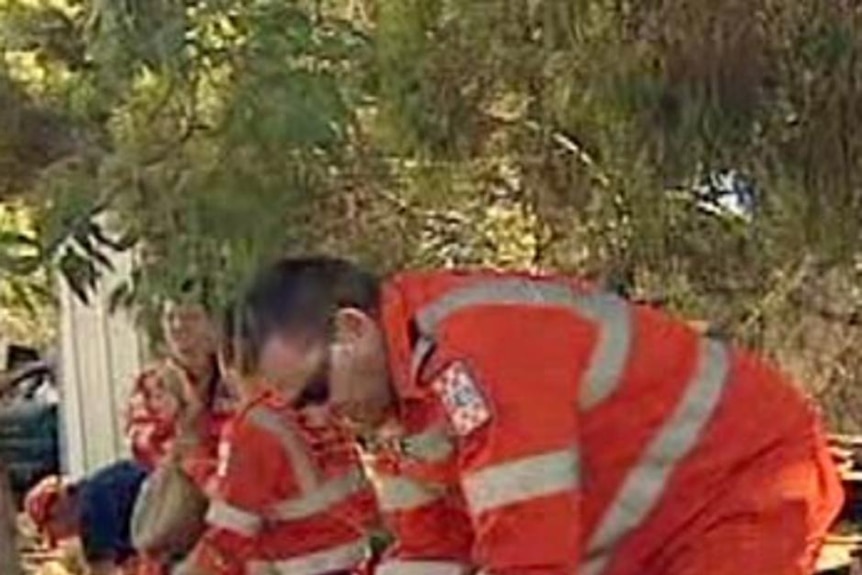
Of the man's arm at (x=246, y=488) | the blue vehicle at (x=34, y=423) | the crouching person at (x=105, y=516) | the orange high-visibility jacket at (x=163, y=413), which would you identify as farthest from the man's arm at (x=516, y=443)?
the blue vehicle at (x=34, y=423)

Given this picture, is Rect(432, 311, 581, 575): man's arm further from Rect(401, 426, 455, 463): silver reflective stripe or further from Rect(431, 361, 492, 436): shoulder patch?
Rect(401, 426, 455, 463): silver reflective stripe

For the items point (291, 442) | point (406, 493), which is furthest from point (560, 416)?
point (291, 442)

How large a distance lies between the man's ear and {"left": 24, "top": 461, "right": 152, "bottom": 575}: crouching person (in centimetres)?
298

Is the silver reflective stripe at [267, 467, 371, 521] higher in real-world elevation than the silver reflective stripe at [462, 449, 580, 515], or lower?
lower

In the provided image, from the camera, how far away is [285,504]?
595 cm

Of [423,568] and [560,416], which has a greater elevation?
[560,416]

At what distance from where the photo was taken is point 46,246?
6.93 m

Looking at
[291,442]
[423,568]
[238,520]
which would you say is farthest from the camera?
[238,520]

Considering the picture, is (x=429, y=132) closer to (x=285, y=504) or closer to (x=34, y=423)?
(x=285, y=504)

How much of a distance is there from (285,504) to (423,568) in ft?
4.34

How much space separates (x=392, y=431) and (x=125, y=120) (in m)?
2.13

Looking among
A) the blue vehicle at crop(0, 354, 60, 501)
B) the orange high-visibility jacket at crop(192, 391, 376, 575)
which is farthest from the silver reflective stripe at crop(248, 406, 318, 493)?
the blue vehicle at crop(0, 354, 60, 501)

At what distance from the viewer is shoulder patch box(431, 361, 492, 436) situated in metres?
4.08

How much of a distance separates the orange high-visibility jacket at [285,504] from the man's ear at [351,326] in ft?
5.14
